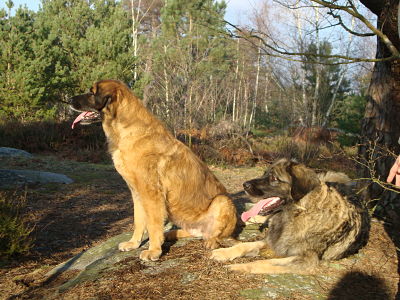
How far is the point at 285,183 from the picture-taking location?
154 inches

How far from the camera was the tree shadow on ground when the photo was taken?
342 cm

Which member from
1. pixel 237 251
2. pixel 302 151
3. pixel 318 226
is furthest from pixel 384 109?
pixel 302 151

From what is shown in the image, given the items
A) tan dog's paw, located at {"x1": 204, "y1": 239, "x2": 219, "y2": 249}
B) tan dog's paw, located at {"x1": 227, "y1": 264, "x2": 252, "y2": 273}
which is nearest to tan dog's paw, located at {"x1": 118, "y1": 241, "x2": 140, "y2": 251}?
tan dog's paw, located at {"x1": 204, "y1": 239, "x2": 219, "y2": 249}

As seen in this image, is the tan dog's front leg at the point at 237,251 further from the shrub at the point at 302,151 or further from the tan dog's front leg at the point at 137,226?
the shrub at the point at 302,151

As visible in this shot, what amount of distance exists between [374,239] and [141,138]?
129 inches

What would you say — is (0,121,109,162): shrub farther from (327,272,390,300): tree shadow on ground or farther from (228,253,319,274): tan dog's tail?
(327,272,390,300): tree shadow on ground

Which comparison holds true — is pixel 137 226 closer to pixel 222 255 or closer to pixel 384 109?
pixel 222 255

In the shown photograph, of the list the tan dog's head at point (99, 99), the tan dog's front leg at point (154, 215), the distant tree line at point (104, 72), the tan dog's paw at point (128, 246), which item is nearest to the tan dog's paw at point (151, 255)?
the tan dog's front leg at point (154, 215)

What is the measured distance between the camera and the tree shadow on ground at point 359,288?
11.2 ft

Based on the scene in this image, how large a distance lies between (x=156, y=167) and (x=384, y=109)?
3.54 metres

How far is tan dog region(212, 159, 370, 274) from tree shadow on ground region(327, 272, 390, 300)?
1.03 ft

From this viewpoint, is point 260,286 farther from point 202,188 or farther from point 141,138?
point 141,138

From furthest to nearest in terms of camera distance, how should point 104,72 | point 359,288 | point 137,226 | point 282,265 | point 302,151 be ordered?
point 104,72
point 302,151
point 137,226
point 282,265
point 359,288

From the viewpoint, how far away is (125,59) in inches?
789
